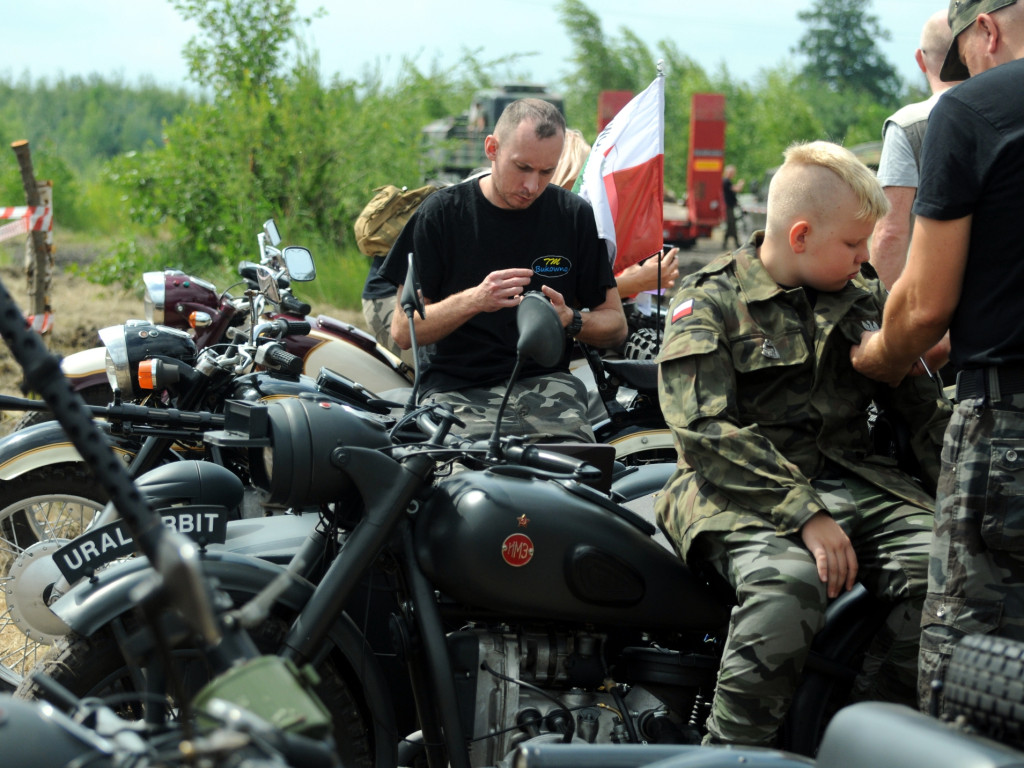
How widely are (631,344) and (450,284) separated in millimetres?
1805

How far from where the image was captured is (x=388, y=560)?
2.53 meters

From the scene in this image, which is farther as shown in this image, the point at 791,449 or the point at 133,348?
the point at 133,348

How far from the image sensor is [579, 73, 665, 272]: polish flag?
5324 mm

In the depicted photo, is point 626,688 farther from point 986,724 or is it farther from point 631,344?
point 631,344

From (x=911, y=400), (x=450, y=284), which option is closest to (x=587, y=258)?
(x=450, y=284)

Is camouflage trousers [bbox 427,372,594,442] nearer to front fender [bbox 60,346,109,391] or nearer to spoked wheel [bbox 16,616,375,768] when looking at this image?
spoked wheel [bbox 16,616,375,768]

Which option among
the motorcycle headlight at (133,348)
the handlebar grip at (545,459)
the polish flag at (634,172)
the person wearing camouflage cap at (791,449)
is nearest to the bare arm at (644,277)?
the polish flag at (634,172)

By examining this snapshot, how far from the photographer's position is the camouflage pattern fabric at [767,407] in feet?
8.36

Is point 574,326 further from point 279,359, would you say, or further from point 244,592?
point 244,592

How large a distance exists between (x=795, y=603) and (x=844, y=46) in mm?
A: 85305

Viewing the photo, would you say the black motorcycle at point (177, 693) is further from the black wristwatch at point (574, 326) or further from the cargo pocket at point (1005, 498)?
the black wristwatch at point (574, 326)

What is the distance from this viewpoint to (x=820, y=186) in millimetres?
2648

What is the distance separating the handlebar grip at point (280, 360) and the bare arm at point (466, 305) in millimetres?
340

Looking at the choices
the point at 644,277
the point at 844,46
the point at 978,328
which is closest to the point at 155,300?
the point at 644,277
